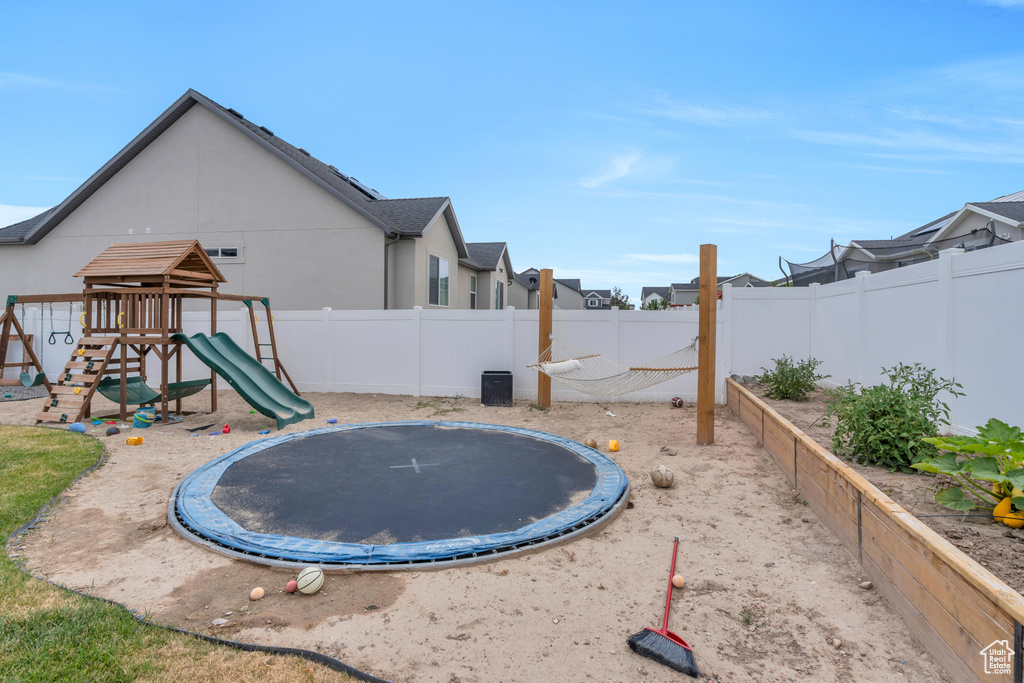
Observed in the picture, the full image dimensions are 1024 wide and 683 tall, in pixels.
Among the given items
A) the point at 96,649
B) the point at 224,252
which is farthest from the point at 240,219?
the point at 96,649

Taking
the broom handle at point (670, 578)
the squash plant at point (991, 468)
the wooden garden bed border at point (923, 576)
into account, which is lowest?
the broom handle at point (670, 578)

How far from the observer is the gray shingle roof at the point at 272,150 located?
1180 cm

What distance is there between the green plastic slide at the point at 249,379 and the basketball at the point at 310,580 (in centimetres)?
450

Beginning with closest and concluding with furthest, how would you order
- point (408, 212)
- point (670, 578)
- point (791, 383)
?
point (670, 578) < point (791, 383) < point (408, 212)

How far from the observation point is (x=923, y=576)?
2232 mm

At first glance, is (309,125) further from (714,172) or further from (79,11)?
(714,172)

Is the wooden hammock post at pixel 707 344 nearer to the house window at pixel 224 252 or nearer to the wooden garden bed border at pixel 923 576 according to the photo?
the wooden garden bed border at pixel 923 576

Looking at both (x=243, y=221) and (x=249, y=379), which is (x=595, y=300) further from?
(x=249, y=379)

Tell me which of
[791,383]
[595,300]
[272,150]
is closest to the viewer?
[791,383]

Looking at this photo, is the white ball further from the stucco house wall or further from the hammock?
the stucco house wall

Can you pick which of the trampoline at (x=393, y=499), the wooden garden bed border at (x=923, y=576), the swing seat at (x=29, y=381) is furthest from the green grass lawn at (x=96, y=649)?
the swing seat at (x=29, y=381)

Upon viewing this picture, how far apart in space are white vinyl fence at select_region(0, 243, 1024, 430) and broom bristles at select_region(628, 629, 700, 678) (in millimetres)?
3856

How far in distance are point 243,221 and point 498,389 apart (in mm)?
8182

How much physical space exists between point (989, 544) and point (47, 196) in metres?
18.3
